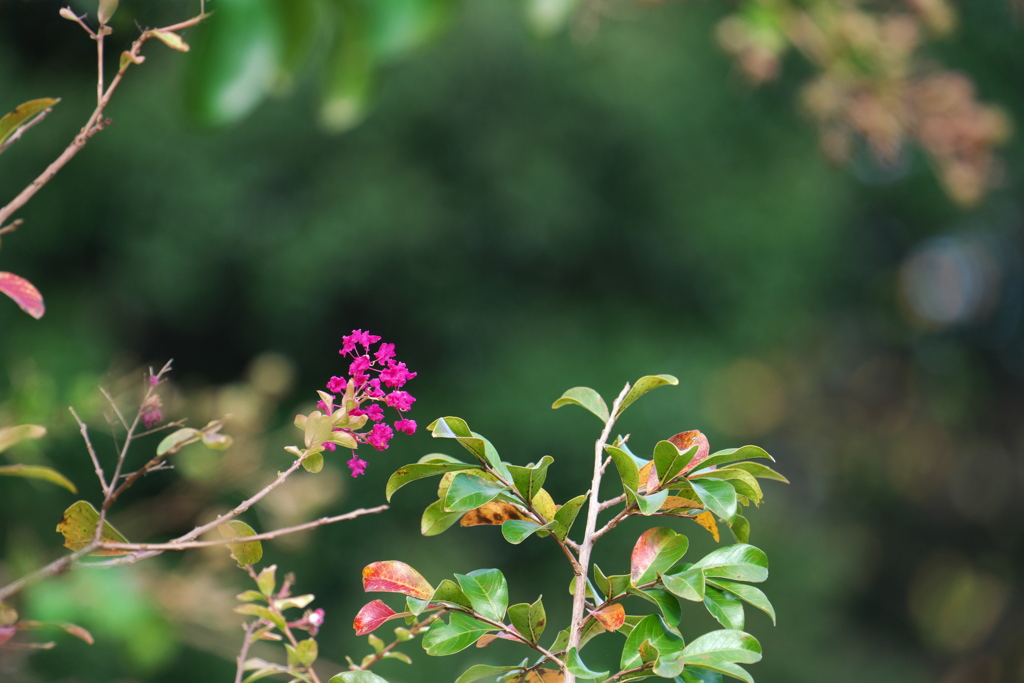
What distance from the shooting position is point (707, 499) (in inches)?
10.5

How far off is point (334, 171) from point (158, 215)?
430 mm

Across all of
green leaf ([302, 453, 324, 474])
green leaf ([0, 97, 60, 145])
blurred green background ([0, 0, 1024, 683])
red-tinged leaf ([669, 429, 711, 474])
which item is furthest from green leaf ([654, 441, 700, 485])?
blurred green background ([0, 0, 1024, 683])

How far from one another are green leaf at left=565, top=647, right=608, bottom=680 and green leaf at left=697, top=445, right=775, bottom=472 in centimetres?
8

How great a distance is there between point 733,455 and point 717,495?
2cm

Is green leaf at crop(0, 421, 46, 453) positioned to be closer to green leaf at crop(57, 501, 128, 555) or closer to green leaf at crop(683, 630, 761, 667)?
green leaf at crop(57, 501, 128, 555)

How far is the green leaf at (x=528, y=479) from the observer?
0.93 feet

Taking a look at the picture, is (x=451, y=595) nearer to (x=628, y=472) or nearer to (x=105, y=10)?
(x=628, y=472)

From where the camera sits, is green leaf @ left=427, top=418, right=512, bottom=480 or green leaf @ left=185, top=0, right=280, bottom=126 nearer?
green leaf @ left=427, top=418, right=512, bottom=480

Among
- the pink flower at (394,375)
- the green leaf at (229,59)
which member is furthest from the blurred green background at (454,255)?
the pink flower at (394,375)

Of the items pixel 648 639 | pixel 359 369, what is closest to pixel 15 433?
pixel 359 369

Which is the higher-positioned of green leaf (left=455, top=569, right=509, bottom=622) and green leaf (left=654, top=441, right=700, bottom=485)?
green leaf (left=654, top=441, right=700, bottom=485)

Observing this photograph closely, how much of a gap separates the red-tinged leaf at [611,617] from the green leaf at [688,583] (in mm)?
20

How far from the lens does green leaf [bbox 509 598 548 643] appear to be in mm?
290

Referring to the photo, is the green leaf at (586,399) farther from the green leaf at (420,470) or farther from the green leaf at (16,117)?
the green leaf at (16,117)
